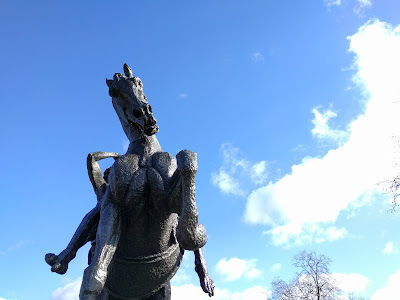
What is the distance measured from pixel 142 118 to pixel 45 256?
73.3 inches

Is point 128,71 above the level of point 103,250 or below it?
above

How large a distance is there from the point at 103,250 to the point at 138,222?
48cm

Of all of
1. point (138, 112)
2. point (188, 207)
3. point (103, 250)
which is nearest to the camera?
point (188, 207)

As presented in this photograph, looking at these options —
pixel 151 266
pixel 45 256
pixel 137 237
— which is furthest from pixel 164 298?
pixel 45 256

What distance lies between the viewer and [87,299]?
3625 millimetres

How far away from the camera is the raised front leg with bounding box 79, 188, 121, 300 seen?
364cm

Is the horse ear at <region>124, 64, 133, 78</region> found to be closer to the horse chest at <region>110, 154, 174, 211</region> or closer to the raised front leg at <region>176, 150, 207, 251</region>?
the horse chest at <region>110, 154, 174, 211</region>

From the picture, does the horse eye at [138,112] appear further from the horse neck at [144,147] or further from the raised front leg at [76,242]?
the raised front leg at [76,242]

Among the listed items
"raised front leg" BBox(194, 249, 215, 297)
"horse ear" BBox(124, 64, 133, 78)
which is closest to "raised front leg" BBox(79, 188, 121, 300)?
"raised front leg" BBox(194, 249, 215, 297)

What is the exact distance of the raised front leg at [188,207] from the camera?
11.9 ft

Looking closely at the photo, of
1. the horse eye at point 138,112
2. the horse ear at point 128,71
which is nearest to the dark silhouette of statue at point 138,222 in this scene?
the horse eye at point 138,112

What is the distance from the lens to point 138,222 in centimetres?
418

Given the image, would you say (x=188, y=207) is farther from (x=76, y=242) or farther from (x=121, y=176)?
(x=76, y=242)

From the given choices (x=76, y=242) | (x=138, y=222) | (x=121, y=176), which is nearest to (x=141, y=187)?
(x=121, y=176)
